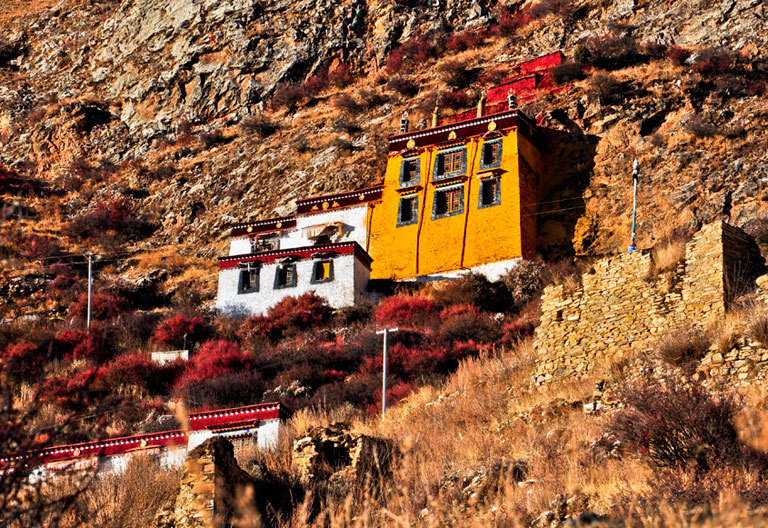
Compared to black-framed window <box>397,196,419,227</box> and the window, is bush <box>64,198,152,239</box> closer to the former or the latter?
the window

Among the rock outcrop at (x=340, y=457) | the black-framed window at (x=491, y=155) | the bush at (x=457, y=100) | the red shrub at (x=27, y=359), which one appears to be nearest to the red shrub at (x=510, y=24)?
the bush at (x=457, y=100)

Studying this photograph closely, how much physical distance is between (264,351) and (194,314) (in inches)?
277

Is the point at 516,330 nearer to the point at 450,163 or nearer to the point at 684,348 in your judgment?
the point at 450,163

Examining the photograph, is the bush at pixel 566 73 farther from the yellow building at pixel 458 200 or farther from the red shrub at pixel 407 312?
the red shrub at pixel 407 312

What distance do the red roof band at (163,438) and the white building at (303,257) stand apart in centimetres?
1562

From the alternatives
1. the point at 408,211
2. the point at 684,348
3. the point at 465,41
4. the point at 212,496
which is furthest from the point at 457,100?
the point at 212,496

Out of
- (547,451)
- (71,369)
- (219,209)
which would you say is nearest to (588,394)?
(547,451)

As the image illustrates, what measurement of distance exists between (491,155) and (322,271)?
9608 mm

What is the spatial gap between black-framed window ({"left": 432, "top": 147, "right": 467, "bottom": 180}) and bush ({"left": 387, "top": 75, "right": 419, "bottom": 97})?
638 inches

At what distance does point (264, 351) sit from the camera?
3969cm

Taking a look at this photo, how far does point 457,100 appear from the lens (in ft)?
193

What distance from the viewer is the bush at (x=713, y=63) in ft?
160

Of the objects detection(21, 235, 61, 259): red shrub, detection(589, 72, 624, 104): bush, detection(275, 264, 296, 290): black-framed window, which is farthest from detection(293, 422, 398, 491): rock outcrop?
detection(21, 235, 61, 259): red shrub

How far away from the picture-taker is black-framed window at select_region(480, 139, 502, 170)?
154 ft
